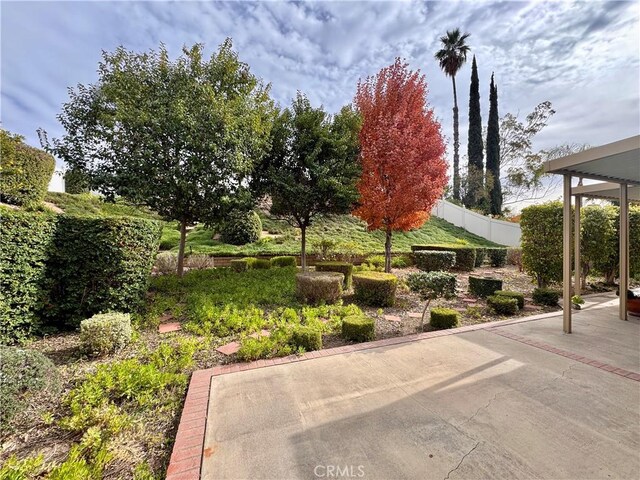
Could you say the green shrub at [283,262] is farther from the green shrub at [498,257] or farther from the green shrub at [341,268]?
the green shrub at [498,257]

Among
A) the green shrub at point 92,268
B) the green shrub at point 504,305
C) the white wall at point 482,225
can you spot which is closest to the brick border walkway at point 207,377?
the green shrub at point 504,305

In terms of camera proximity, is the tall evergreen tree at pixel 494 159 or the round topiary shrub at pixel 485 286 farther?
the tall evergreen tree at pixel 494 159

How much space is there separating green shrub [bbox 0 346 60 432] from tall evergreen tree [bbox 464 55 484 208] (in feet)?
90.6

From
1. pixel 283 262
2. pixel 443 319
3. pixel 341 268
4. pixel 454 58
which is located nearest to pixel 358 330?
pixel 443 319

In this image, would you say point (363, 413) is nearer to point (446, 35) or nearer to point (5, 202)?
point (5, 202)

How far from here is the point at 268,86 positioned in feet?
25.2

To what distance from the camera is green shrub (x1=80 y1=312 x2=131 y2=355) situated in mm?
3516

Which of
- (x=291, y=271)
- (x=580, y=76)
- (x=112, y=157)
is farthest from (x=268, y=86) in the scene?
(x=580, y=76)

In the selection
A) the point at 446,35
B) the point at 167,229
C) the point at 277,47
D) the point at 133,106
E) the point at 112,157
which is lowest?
the point at 167,229

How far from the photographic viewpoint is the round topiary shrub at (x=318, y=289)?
233 inches

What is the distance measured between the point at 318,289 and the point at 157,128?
4916mm

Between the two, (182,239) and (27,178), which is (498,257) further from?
(27,178)

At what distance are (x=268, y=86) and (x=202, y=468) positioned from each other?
824cm

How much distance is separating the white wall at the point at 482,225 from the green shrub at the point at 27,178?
19.9 metres
